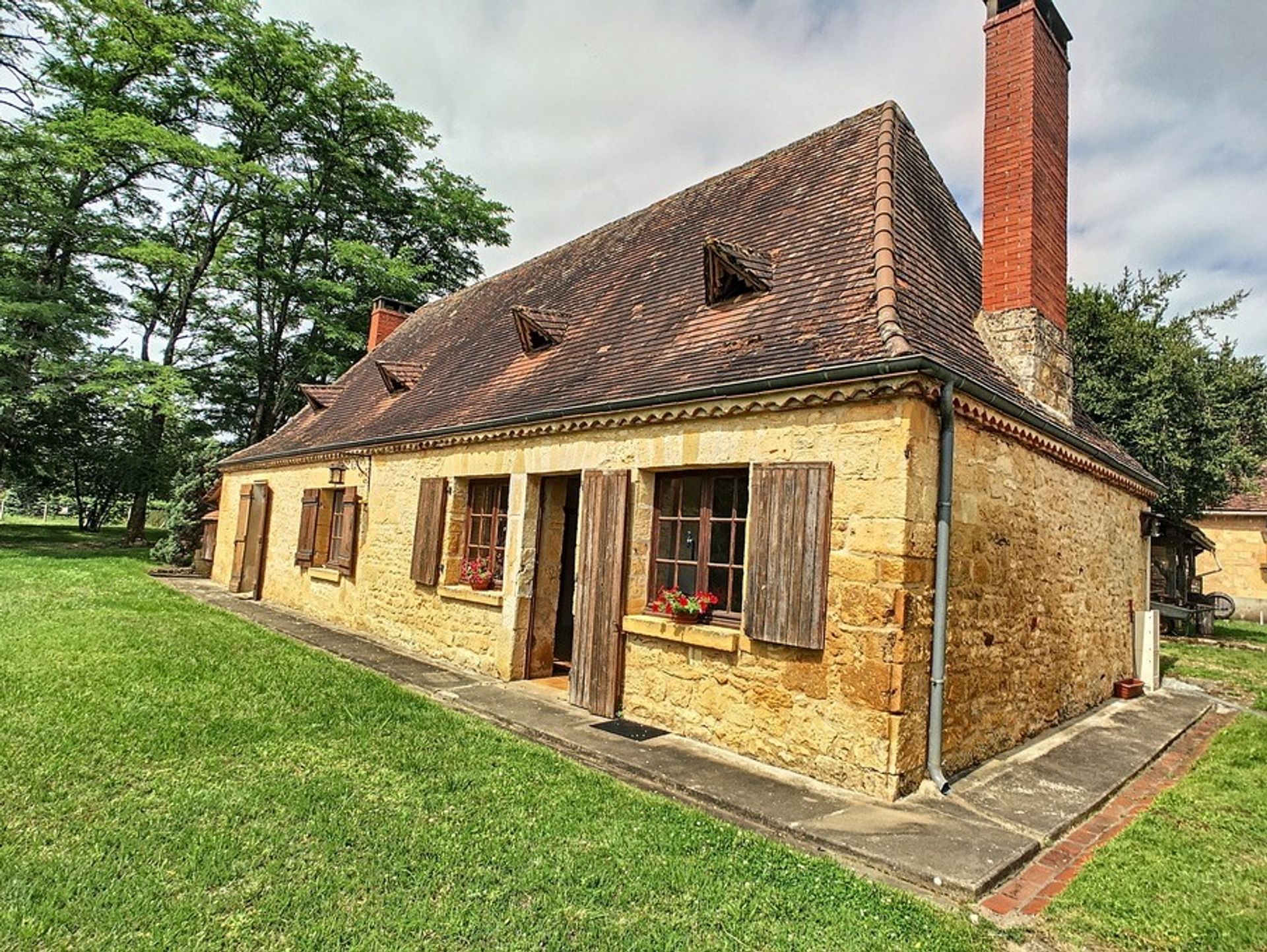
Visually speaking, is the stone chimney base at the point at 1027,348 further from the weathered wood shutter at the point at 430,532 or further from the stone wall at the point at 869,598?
the weathered wood shutter at the point at 430,532

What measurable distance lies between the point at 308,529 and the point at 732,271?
932 cm

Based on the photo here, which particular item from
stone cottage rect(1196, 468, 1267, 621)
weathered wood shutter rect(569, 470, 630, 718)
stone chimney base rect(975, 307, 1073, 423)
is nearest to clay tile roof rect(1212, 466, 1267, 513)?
stone cottage rect(1196, 468, 1267, 621)

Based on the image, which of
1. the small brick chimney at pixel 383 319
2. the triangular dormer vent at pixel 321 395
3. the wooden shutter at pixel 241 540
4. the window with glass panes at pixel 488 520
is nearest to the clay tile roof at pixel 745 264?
the window with glass panes at pixel 488 520

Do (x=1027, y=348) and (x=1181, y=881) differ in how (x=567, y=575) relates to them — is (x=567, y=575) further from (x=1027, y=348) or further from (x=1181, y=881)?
(x=1181, y=881)

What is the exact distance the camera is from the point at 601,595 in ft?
22.0

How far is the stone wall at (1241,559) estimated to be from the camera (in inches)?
848

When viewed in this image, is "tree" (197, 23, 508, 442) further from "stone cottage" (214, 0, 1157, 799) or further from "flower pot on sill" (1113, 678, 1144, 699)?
"flower pot on sill" (1113, 678, 1144, 699)

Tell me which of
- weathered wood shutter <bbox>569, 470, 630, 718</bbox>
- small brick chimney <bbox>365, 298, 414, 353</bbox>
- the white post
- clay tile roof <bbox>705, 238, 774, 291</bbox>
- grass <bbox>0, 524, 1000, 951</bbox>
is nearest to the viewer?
grass <bbox>0, 524, 1000, 951</bbox>

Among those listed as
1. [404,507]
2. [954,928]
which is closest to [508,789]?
[954,928]

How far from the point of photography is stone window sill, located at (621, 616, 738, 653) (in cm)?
559

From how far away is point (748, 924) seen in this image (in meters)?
3.14

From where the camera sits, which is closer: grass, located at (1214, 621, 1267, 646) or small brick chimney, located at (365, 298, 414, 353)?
grass, located at (1214, 621, 1267, 646)

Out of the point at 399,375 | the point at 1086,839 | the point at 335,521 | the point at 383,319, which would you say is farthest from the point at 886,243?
the point at 383,319

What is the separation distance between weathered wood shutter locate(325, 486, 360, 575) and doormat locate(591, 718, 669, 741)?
21.2ft
